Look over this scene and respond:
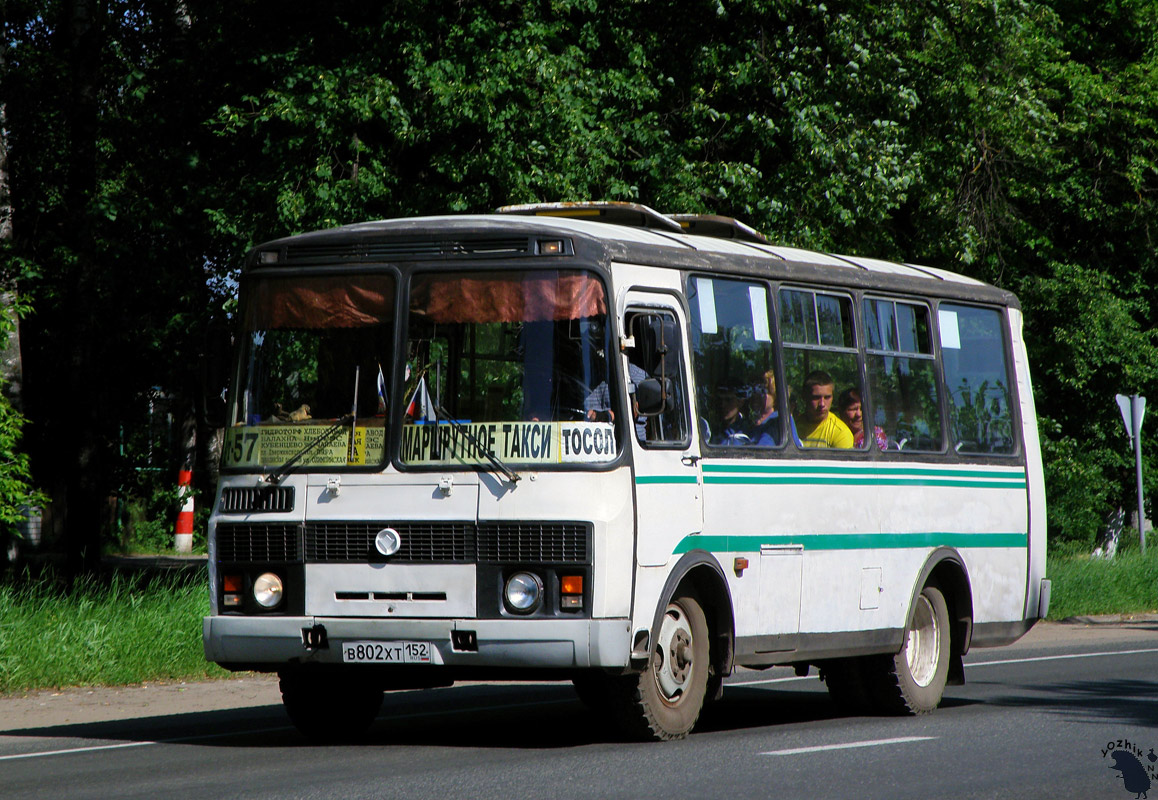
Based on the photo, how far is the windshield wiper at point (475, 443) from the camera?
9484mm

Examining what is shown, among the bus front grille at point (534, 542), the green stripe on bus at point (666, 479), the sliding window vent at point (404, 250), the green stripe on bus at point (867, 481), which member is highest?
the sliding window vent at point (404, 250)

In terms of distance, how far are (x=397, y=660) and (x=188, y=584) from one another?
814 centimetres

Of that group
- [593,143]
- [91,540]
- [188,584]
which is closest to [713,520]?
[188,584]

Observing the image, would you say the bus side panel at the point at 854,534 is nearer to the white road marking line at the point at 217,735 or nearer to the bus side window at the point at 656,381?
the bus side window at the point at 656,381

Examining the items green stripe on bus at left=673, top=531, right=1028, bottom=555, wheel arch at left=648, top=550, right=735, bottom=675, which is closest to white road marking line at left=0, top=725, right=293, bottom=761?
wheel arch at left=648, top=550, right=735, bottom=675

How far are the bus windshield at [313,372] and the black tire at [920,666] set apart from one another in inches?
173

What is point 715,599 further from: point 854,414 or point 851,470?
point 854,414

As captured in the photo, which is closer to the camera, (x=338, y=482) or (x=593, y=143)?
(x=338, y=482)

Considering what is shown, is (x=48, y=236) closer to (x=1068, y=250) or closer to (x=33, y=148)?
(x=33, y=148)

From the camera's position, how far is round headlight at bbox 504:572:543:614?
938cm

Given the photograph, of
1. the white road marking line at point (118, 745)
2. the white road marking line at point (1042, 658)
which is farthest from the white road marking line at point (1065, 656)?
the white road marking line at point (118, 745)

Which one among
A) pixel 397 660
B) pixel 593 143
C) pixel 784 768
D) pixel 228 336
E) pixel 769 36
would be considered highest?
pixel 769 36

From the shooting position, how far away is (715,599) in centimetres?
1045

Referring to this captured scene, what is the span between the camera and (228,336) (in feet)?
34.2
